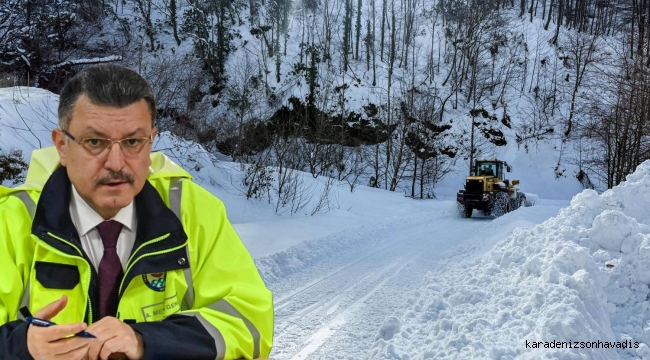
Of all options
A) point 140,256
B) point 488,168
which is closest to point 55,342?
point 140,256

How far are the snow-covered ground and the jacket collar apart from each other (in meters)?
2.93

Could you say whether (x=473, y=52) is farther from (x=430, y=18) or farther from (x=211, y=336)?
(x=211, y=336)

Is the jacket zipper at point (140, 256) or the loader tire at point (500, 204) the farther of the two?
the loader tire at point (500, 204)

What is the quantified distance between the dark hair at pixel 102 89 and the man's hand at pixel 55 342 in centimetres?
82

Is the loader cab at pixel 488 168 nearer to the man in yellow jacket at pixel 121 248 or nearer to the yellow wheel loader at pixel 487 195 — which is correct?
the yellow wheel loader at pixel 487 195

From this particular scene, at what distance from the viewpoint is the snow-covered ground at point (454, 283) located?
442 centimetres

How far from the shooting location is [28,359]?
1536mm

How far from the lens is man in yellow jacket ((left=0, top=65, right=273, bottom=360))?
1720mm

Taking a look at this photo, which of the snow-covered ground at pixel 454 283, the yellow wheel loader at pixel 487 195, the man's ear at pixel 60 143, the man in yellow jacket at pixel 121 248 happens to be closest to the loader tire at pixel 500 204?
the yellow wheel loader at pixel 487 195

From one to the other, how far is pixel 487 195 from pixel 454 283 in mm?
11562

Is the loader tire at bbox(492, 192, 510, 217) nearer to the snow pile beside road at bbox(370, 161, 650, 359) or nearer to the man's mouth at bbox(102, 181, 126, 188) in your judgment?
the snow pile beside road at bbox(370, 161, 650, 359)

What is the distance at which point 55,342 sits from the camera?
1.53 meters

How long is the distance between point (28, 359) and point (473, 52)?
4582 centimetres

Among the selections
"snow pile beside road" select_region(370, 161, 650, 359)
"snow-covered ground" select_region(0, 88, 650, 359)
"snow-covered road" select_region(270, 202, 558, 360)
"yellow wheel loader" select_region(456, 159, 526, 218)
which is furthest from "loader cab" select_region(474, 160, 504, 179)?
"snow pile beside road" select_region(370, 161, 650, 359)
